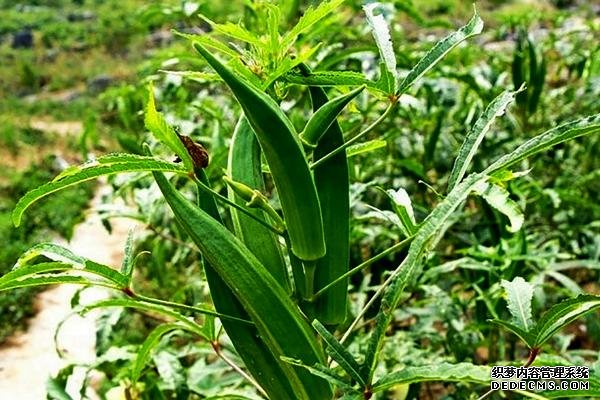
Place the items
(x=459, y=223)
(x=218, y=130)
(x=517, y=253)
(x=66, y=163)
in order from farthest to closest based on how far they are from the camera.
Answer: (x=66, y=163)
(x=459, y=223)
(x=218, y=130)
(x=517, y=253)

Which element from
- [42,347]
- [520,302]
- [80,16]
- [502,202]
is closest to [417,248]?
[502,202]

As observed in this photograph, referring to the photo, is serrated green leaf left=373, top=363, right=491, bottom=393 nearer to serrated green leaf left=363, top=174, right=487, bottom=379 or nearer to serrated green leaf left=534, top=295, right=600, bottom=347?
serrated green leaf left=363, top=174, right=487, bottom=379

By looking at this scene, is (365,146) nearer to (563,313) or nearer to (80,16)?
(563,313)

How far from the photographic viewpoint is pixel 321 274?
795 millimetres

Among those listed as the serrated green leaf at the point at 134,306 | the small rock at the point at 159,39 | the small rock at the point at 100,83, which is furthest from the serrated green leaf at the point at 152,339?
the small rock at the point at 159,39

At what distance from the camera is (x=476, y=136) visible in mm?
758

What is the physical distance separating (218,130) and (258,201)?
1.04 meters

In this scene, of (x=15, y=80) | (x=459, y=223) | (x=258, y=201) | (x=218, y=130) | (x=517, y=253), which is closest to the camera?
(x=258, y=201)

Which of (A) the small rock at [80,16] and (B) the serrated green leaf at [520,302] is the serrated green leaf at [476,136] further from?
(A) the small rock at [80,16]

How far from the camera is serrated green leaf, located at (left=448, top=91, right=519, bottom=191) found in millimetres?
745

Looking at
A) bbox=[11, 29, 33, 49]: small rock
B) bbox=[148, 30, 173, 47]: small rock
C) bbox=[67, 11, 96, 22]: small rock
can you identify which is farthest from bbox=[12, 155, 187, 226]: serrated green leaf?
bbox=[67, 11, 96, 22]: small rock

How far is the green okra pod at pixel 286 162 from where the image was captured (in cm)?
66

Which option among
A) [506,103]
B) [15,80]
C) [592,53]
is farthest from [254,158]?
[15,80]

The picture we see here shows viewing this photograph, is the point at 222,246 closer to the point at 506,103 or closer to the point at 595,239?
the point at 506,103
